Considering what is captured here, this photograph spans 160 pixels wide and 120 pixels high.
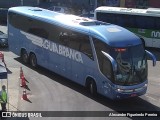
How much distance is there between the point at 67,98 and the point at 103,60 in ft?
8.52

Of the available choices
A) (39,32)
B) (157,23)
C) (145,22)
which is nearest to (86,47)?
(39,32)

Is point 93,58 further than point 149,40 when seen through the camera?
No

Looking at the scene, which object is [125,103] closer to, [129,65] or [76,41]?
[129,65]

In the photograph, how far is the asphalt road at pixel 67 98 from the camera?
17516 mm

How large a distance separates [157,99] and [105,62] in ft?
11.1

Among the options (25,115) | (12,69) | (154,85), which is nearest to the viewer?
(25,115)

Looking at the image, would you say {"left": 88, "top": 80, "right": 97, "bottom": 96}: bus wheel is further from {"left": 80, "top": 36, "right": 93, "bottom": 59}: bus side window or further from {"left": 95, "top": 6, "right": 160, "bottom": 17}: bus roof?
{"left": 95, "top": 6, "right": 160, "bottom": 17}: bus roof

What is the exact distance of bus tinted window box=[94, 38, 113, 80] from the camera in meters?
17.5

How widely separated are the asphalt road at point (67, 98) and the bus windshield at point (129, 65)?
1.26 m

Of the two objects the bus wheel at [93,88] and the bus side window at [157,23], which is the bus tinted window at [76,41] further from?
the bus side window at [157,23]

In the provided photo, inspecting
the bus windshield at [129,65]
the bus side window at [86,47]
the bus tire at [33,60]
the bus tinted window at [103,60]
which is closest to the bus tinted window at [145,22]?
the bus tire at [33,60]

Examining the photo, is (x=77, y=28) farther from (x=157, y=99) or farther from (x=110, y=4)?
(x=110, y=4)

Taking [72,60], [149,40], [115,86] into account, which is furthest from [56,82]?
[149,40]

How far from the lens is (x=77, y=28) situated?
20.0 metres
